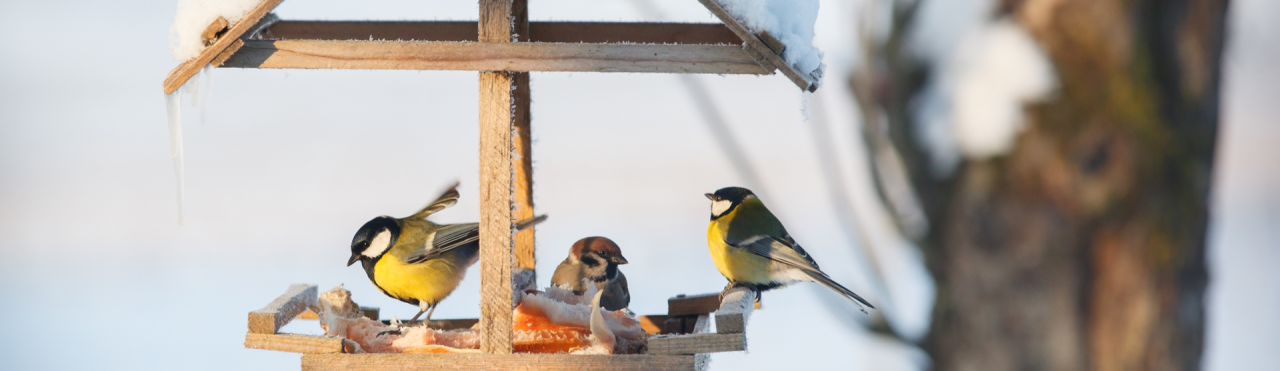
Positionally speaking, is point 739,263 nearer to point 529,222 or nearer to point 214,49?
point 529,222

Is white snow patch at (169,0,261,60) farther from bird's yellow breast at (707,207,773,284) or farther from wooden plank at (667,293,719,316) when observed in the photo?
bird's yellow breast at (707,207,773,284)

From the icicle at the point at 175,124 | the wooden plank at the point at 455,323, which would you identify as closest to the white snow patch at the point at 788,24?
the icicle at the point at 175,124

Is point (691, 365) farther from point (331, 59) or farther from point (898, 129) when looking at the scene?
point (331, 59)

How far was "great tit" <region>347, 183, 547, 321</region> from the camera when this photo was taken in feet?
10.9

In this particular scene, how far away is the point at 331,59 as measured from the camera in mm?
2453

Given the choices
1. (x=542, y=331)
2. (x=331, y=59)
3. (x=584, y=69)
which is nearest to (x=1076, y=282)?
(x=584, y=69)

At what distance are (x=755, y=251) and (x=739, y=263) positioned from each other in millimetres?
91

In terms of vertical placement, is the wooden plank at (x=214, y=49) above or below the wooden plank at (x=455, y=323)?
above

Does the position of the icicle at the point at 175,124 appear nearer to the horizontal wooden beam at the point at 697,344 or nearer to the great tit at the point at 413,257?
the great tit at the point at 413,257

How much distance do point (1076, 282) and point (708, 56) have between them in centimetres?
122

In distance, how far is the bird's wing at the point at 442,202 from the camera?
358cm

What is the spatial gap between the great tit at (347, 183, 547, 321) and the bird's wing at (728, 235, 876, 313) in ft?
3.91

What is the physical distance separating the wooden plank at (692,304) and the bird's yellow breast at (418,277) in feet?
2.90

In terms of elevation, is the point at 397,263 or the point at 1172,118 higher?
the point at 397,263
